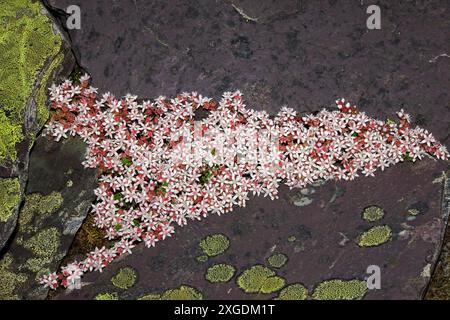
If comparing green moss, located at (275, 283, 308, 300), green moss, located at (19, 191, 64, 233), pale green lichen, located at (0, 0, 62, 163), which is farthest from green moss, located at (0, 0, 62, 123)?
green moss, located at (275, 283, 308, 300)

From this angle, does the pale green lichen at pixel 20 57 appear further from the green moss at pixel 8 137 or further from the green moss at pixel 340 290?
the green moss at pixel 340 290

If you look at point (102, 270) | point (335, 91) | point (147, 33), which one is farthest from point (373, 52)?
point (102, 270)

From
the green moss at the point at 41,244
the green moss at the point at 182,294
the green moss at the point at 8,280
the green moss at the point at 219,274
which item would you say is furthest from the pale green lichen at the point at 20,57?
the green moss at the point at 219,274

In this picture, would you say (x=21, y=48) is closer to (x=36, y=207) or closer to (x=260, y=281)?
(x=36, y=207)

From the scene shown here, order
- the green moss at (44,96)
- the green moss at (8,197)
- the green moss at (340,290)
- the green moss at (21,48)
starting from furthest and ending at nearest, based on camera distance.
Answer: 1. the green moss at (340,290)
2. the green moss at (44,96)
3. the green moss at (21,48)
4. the green moss at (8,197)

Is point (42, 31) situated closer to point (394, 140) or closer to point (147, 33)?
point (147, 33)

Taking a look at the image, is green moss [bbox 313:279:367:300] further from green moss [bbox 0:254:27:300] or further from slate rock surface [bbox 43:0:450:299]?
green moss [bbox 0:254:27:300]
